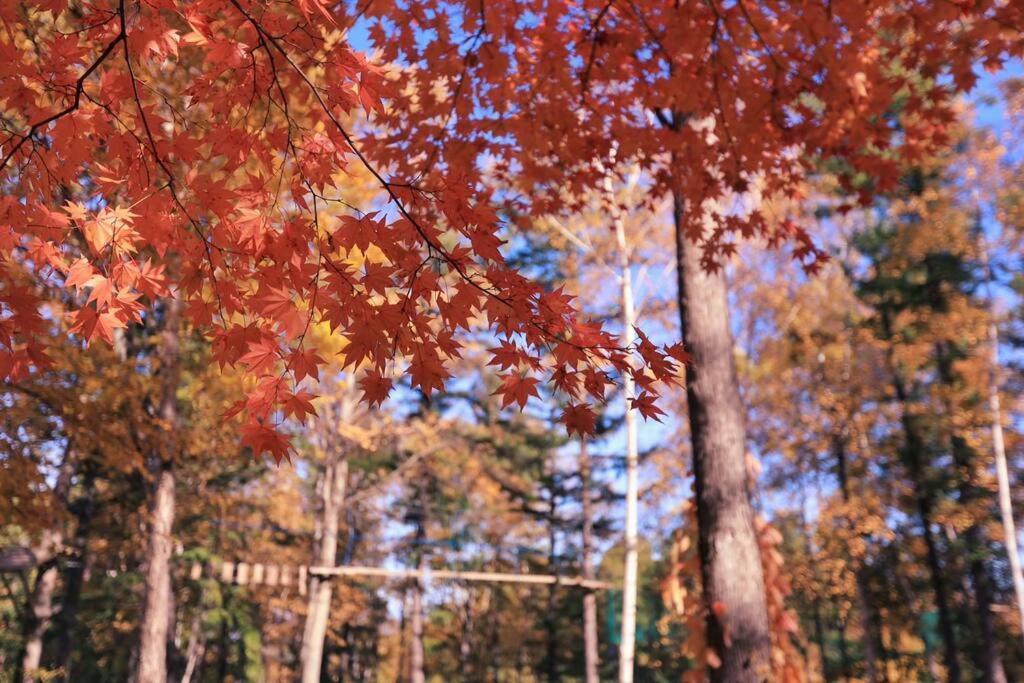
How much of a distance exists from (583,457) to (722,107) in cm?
1482

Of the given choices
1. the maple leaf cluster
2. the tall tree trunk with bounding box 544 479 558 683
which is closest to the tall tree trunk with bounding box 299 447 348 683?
the tall tree trunk with bounding box 544 479 558 683

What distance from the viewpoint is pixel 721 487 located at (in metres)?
4.23

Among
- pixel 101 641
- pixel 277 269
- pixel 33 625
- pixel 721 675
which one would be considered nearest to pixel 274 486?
pixel 33 625

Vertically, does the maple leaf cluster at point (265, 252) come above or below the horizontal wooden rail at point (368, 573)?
above

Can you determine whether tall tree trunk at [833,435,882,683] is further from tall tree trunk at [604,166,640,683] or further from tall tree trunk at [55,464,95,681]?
tall tree trunk at [55,464,95,681]

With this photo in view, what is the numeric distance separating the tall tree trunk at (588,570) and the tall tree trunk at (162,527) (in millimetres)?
9285

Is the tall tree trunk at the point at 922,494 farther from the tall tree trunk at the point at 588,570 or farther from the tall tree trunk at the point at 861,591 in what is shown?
the tall tree trunk at the point at 588,570

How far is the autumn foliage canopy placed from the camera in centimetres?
219

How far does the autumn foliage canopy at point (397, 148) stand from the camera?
7.17 ft

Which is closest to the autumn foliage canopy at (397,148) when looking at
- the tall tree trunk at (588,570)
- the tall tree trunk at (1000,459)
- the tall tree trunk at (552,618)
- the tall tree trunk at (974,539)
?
the tall tree trunk at (1000,459)

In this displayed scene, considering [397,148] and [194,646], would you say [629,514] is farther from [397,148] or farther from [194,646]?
[194,646]

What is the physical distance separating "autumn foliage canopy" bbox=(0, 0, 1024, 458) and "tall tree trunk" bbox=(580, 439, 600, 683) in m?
11.7

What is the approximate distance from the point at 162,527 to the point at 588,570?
490 inches

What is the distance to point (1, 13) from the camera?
211cm
